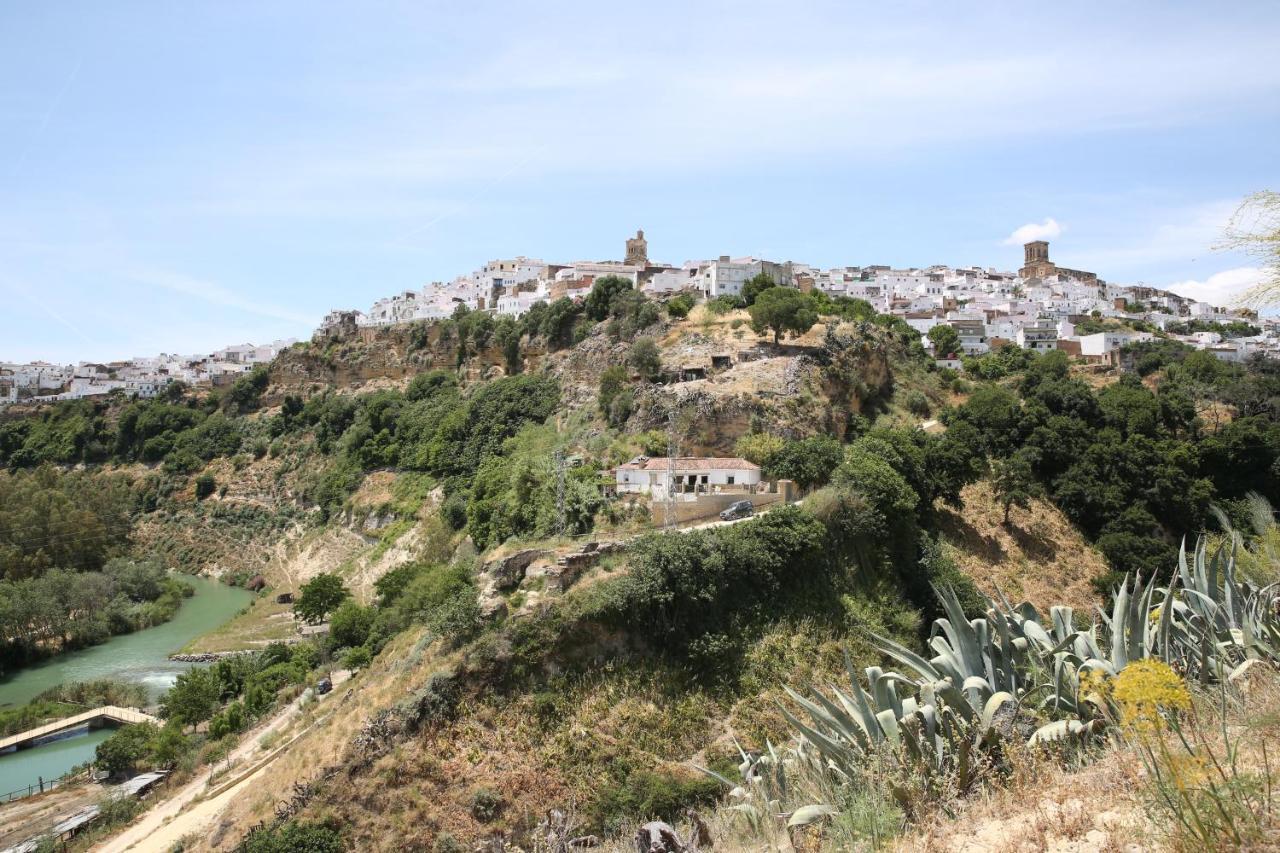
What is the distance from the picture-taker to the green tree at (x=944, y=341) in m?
50.3

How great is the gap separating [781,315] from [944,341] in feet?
74.5

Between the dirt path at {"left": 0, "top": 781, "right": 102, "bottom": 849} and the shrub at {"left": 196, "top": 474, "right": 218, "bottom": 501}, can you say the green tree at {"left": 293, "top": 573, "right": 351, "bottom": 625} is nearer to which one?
the dirt path at {"left": 0, "top": 781, "right": 102, "bottom": 849}

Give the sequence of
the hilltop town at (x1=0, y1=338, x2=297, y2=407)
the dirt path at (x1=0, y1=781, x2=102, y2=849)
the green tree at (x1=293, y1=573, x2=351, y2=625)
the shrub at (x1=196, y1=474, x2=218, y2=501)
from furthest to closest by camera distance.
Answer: the hilltop town at (x1=0, y1=338, x2=297, y2=407) < the shrub at (x1=196, y1=474, x2=218, y2=501) < the green tree at (x1=293, y1=573, x2=351, y2=625) < the dirt path at (x1=0, y1=781, x2=102, y2=849)

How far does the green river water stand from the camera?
899 inches

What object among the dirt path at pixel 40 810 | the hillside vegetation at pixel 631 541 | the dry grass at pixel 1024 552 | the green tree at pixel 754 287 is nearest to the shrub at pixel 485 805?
the hillside vegetation at pixel 631 541

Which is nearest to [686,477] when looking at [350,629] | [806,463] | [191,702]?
[806,463]

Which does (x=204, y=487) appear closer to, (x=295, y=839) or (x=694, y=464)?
(x=694, y=464)

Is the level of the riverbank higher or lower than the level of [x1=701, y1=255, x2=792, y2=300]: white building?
lower

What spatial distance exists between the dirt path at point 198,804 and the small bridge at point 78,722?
668cm

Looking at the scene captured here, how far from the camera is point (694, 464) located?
78.8 ft

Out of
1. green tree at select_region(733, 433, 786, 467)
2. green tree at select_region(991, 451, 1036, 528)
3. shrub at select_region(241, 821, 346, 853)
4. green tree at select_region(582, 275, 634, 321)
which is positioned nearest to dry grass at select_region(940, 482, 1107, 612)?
green tree at select_region(991, 451, 1036, 528)

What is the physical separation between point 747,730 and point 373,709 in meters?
7.69

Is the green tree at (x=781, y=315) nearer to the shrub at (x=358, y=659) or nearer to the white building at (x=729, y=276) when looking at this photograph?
the white building at (x=729, y=276)

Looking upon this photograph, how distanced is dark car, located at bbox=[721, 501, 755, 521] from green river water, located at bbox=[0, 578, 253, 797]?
20215 mm
